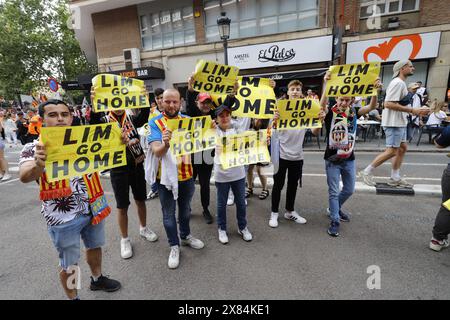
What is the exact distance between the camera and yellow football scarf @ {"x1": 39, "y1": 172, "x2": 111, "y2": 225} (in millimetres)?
1893

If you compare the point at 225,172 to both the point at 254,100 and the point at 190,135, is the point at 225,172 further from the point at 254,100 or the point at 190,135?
the point at 254,100

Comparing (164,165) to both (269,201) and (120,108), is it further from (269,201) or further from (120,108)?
(269,201)

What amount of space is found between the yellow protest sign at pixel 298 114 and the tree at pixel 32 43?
102 feet

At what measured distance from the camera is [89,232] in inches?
88.8

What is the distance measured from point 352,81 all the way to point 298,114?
78 centimetres

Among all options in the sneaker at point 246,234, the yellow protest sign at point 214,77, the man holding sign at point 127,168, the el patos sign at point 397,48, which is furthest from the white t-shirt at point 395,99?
the el patos sign at point 397,48

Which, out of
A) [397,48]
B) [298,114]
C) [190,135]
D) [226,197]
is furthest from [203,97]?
[397,48]

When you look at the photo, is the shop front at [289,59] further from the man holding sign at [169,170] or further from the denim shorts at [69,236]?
the denim shorts at [69,236]

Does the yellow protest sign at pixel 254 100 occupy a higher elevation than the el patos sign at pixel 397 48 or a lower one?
lower

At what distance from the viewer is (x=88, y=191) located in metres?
2.14

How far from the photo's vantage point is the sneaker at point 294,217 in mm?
3827

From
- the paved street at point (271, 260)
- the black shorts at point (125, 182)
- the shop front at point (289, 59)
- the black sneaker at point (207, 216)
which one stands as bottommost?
the paved street at point (271, 260)

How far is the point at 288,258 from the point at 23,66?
33.7 meters

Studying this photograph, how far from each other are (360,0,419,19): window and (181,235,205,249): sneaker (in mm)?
14618
